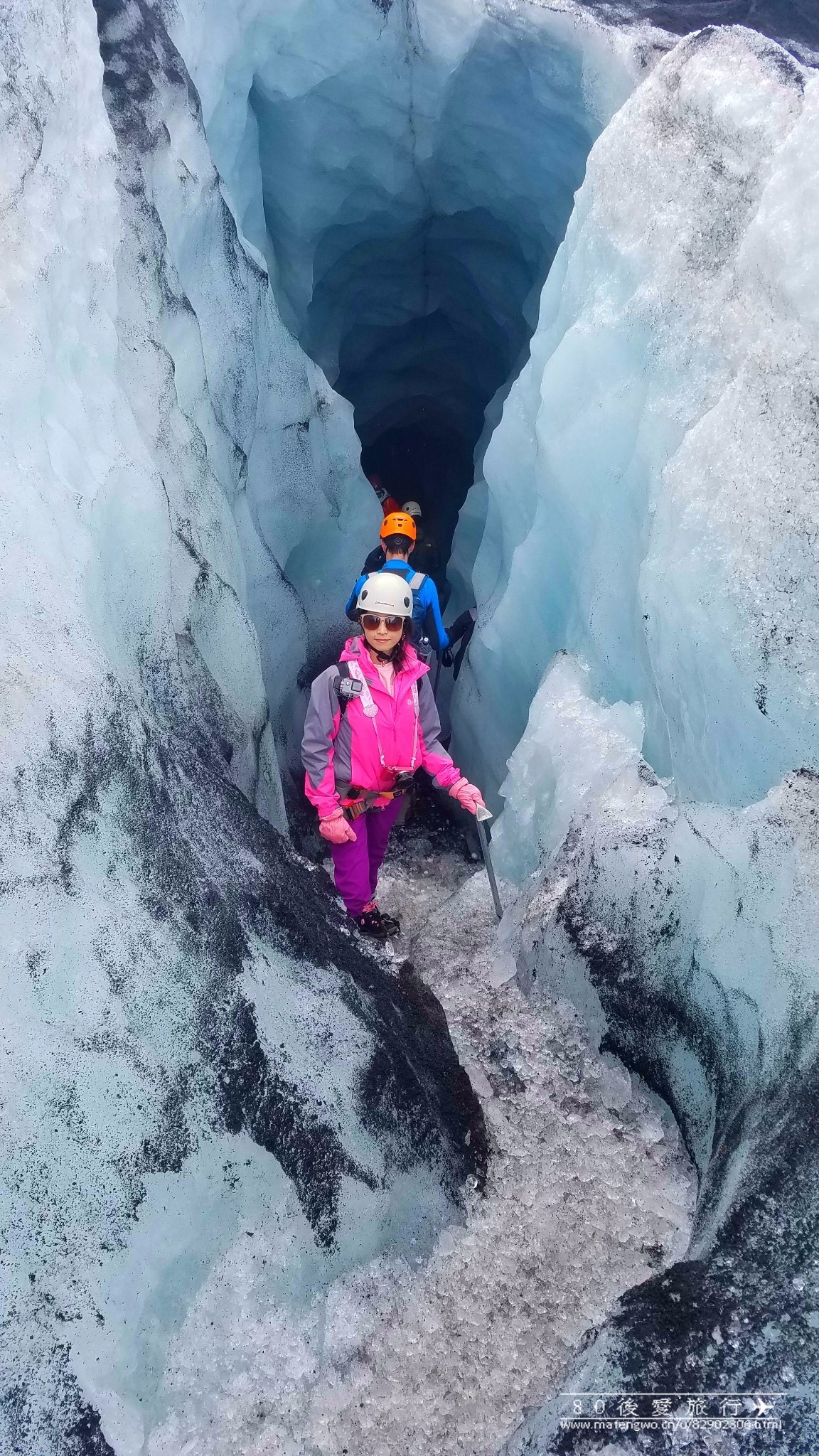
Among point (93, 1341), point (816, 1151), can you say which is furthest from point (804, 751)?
point (93, 1341)

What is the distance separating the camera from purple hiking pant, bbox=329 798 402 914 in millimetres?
2840

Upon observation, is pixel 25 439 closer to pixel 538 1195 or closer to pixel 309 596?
pixel 538 1195

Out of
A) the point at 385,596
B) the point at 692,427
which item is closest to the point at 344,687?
the point at 385,596

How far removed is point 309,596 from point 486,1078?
2385 mm

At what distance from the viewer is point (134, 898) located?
1.71 meters

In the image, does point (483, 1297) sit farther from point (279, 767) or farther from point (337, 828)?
point (279, 767)

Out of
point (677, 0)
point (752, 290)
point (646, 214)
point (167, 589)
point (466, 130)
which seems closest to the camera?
point (752, 290)

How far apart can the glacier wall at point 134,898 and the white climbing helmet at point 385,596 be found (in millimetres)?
457

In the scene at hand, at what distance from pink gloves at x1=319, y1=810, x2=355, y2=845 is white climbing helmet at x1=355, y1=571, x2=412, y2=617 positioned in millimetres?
587

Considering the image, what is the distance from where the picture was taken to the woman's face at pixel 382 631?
2449 millimetres

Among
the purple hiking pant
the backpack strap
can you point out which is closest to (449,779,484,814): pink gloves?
the purple hiking pant

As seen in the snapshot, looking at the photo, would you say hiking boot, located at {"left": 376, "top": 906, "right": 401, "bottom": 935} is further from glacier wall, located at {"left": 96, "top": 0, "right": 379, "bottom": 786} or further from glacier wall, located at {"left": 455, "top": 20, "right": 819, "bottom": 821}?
glacier wall, located at {"left": 455, "top": 20, "right": 819, "bottom": 821}

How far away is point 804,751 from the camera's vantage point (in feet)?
5.86

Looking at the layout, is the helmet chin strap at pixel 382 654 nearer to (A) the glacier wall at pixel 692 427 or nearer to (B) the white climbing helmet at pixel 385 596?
(B) the white climbing helmet at pixel 385 596
